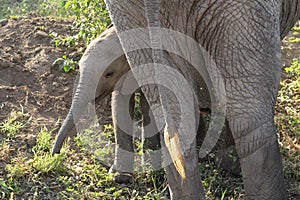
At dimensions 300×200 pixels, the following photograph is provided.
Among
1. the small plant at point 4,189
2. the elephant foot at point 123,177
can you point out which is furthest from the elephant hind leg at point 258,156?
the small plant at point 4,189

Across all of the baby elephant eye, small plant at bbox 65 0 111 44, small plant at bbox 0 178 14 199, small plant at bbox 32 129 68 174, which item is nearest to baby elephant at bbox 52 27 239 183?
the baby elephant eye

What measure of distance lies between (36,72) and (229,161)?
6.45ft

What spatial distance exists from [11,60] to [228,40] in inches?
109

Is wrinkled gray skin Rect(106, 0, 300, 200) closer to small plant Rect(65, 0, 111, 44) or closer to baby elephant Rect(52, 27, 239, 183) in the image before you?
baby elephant Rect(52, 27, 239, 183)

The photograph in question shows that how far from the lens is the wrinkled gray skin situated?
4.06 m

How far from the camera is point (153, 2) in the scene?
3795 millimetres

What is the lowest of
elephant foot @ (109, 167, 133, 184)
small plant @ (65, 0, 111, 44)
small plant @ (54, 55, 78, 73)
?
elephant foot @ (109, 167, 133, 184)

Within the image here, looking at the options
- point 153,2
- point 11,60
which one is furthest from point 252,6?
point 11,60

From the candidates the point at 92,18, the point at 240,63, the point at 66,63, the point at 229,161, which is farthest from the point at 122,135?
the point at 240,63

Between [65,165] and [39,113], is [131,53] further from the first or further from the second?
[39,113]

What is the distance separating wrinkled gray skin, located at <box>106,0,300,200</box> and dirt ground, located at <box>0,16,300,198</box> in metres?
1.53

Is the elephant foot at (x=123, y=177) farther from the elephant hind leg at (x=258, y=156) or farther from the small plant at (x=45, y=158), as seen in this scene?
the elephant hind leg at (x=258, y=156)

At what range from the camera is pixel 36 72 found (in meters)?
6.24

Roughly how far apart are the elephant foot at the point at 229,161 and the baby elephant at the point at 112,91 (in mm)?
454
